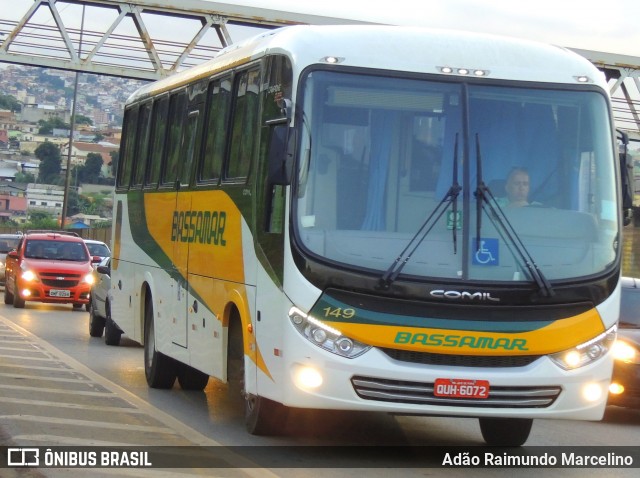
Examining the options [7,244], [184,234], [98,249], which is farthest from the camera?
[7,244]

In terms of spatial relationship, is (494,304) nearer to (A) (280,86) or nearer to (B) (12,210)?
(A) (280,86)

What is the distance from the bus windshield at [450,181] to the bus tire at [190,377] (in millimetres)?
5239

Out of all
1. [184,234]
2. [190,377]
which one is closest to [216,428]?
[184,234]

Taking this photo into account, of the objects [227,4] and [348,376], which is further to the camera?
[227,4]

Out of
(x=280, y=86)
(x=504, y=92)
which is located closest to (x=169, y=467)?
(x=280, y=86)

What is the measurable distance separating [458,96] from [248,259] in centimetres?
204

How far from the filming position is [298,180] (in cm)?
1059

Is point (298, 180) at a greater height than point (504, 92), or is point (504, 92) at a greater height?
point (504, 92)

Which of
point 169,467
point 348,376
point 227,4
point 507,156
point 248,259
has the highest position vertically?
point 227,4

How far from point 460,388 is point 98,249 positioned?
94.1ft

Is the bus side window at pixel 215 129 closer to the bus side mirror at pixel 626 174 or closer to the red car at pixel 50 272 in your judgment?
the bus side mirror at pixel 626 174

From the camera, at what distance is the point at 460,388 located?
10305 millimetres

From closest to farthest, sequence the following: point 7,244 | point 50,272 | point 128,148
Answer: point 128,148
point 50,272
point 7,244

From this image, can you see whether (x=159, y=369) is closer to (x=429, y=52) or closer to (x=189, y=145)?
(x=189, y=145)
